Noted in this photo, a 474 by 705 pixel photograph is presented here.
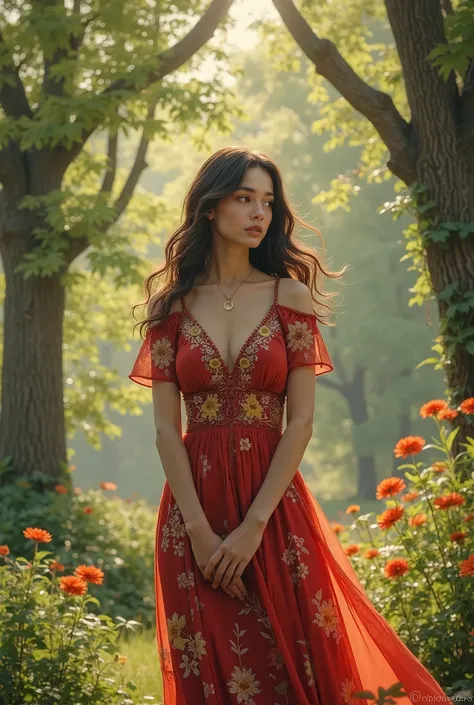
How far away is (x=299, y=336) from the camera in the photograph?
339cm

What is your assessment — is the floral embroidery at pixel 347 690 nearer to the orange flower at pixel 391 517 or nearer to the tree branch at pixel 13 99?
the orange flower at pixel 391 517

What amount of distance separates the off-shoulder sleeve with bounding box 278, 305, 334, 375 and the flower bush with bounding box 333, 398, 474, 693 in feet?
4.21

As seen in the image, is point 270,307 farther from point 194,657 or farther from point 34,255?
point 34,255

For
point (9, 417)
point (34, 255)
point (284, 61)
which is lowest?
point (9, 417)

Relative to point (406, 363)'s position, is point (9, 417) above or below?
below

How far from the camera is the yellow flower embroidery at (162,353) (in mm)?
3445

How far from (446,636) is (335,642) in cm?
139

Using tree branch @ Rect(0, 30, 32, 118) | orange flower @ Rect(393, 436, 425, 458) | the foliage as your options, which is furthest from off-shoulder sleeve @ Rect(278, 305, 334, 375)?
tree branch @ Rect(0, 30, 32, 118)

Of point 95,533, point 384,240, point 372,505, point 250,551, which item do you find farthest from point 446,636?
point 384,240

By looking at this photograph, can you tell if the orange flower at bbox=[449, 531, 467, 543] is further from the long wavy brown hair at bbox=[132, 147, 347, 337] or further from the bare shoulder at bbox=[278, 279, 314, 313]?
the bare shoulder at bbox=[278, 279, 314, 313]

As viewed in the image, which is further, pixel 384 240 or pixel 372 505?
pixel 384 240

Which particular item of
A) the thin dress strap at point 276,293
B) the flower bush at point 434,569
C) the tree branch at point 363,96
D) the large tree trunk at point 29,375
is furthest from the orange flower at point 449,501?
the large tree trunk at point 29,375

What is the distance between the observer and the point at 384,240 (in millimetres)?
24781

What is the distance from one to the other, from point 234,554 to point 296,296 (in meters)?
0.93
